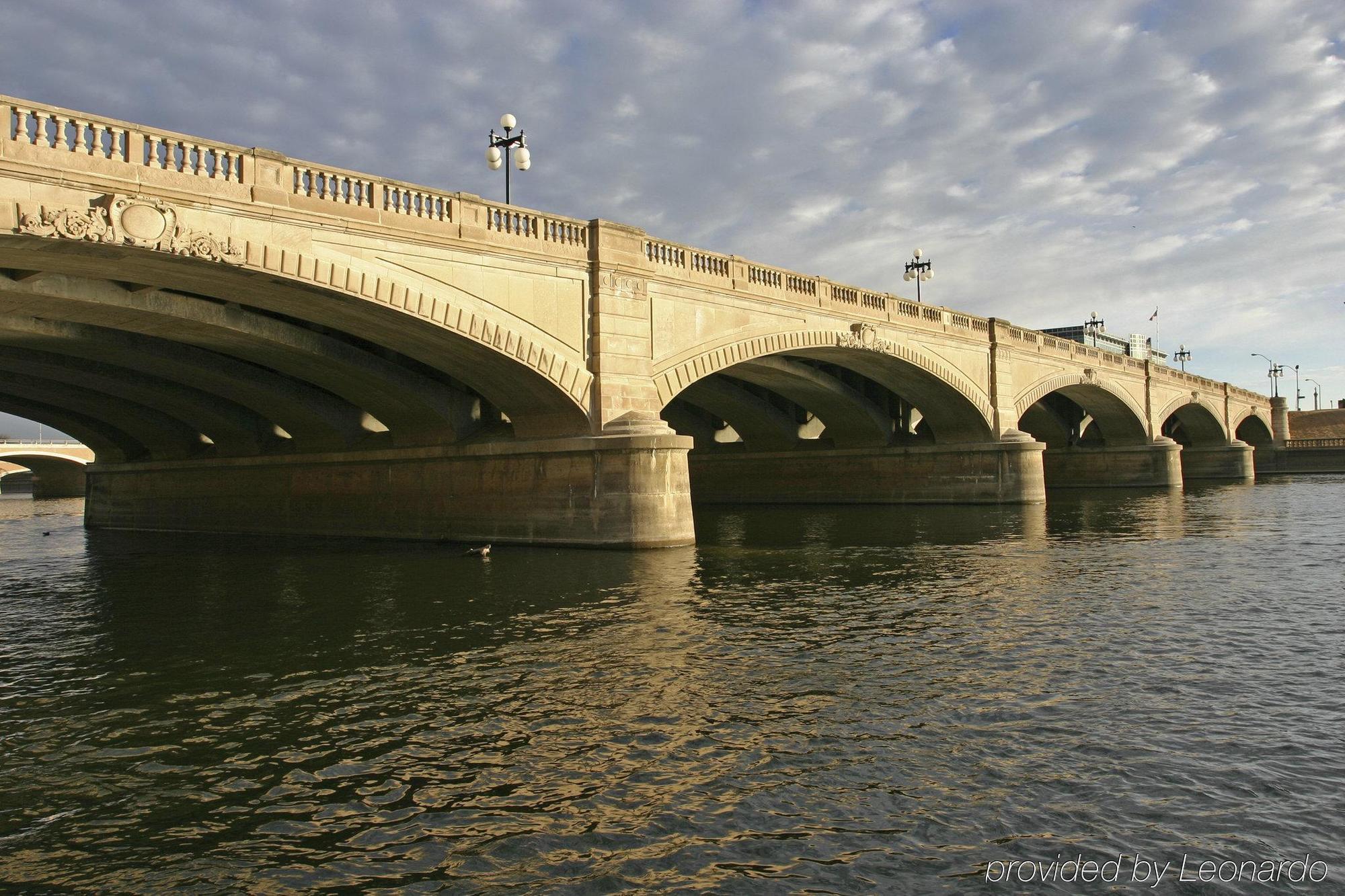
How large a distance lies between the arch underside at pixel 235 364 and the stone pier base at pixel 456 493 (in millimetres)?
713

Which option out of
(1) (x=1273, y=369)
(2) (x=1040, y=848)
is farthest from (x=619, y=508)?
(1) (x=1273, y=369)

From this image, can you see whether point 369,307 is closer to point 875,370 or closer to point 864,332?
point 864,332

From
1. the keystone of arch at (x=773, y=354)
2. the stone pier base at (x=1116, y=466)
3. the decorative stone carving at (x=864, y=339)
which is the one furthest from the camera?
the stone pier base at (x=1116, y=466)

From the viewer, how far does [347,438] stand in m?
28.0

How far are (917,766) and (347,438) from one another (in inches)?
966

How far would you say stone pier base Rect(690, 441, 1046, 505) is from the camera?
3769 cm

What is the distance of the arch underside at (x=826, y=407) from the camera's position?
3425cm

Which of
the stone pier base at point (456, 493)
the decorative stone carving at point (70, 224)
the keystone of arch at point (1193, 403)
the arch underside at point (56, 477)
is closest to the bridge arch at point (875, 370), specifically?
the stone pier base at point (456, 493)

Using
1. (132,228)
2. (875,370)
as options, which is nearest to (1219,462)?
(875,370)

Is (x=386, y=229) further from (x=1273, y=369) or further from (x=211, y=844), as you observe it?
(x=1273, y=369)

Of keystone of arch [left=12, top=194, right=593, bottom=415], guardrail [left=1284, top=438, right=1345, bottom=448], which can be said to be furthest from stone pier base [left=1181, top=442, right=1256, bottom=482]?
keystone of arch [left=12, top=194, right=593, bottom=415]

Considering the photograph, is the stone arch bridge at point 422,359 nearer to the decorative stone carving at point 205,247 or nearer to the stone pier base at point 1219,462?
the decorative stone carving at point 205,247

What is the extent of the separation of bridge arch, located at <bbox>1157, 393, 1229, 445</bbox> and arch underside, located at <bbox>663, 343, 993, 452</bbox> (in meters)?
30.7

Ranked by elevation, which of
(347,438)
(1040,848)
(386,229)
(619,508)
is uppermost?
(386,229)
